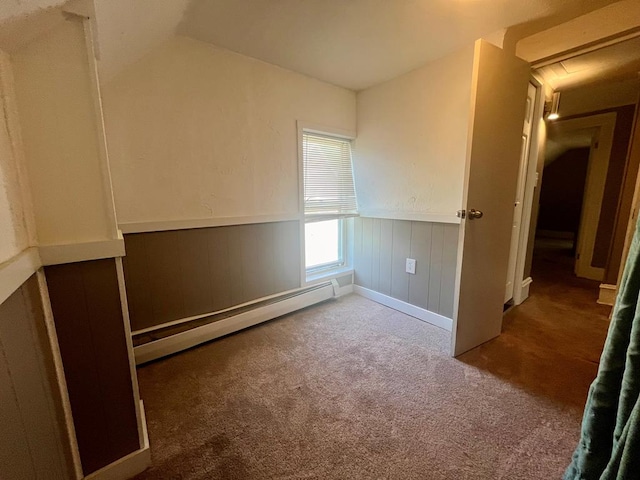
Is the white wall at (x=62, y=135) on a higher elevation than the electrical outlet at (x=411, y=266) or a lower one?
higher

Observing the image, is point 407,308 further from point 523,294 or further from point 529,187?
point 529,187

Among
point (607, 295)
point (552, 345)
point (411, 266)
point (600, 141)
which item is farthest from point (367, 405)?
point (600, 141)

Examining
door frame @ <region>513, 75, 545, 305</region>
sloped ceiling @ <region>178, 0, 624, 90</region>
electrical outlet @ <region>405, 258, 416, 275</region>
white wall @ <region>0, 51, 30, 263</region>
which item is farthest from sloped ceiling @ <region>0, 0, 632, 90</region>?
electrical outlet @ <region>405, 258, 416, 275</region>

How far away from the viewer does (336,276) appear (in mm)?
2789

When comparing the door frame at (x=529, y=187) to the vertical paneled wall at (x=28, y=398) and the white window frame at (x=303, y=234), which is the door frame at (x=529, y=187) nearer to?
the white window frame at (x=303, y=234)

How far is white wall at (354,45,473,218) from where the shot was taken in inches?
76.9

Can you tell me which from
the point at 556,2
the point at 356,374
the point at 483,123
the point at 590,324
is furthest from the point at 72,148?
the point at 590,324

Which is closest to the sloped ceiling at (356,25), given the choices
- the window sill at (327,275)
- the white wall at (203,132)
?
the white wall at (203,132)

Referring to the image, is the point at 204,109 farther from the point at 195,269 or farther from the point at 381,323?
the point at 381,323

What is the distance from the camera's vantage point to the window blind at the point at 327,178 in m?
2.46

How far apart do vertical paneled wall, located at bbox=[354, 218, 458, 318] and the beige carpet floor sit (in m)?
0.32

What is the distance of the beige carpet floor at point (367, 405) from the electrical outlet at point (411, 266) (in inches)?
19.3

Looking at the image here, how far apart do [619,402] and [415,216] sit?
166cm

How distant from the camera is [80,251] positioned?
0.88 meters
